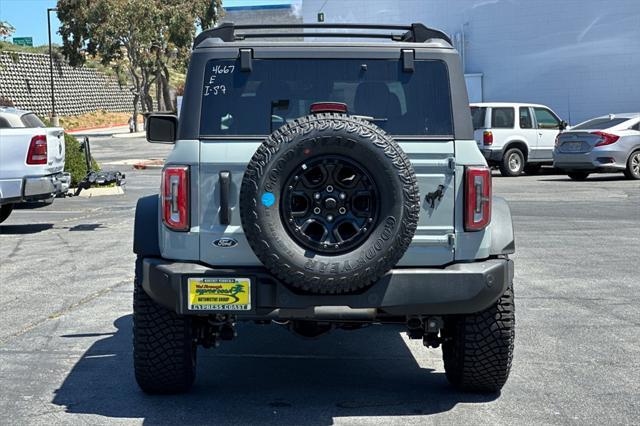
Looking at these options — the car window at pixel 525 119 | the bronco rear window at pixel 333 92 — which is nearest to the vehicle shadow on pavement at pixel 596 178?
the car window at pixel 525 119

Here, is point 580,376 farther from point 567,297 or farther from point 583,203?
point 583,203

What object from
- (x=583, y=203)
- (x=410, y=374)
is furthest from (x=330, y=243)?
(x=583, y=203)

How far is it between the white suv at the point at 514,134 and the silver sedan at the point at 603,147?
188 centimetres

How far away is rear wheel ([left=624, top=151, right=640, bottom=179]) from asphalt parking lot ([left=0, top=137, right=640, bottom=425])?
38.4 ft

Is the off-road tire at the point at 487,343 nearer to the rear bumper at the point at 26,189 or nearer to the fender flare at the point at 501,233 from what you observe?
the fender flare at the point at 501,233

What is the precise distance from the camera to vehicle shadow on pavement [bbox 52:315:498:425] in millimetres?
6012

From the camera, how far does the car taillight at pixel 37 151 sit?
48.8 ft

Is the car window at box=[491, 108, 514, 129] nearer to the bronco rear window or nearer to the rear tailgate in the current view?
the rear tailgate

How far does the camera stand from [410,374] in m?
6.96

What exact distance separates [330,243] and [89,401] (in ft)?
6.04

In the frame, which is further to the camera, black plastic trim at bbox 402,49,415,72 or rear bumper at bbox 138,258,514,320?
black plastic trim at bbox 402,49,415,72

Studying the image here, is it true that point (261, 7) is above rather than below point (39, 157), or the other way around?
above

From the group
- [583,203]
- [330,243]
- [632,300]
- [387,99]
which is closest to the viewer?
[330,243]

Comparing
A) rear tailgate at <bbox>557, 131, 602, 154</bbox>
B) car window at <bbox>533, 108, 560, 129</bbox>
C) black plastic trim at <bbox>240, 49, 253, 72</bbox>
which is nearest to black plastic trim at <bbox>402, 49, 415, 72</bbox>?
black plastic trim at <bbox>240, 49, 253, 72</bbox>
